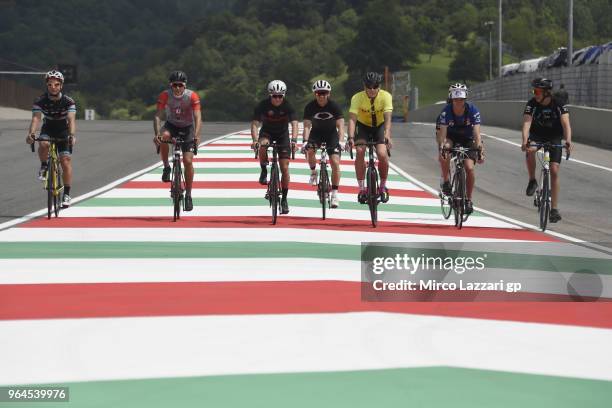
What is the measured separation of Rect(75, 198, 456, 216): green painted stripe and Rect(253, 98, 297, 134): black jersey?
2028 mm

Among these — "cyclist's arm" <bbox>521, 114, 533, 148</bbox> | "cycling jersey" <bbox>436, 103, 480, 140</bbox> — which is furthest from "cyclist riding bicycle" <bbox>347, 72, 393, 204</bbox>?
"cyclist's arm" <bbox>521, 114, 533, 148</bbox>

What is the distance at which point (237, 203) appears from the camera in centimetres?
1728

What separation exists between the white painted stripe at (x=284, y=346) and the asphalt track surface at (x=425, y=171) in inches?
233

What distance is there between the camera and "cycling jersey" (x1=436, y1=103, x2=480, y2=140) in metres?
14.8

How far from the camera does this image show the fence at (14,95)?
68.9 metres

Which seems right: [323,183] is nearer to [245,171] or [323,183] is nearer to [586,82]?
[245,171]

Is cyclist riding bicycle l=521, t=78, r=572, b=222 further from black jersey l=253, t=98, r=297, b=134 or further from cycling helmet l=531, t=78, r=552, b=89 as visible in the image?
black jersey l=253, t=98, r=297, b=134

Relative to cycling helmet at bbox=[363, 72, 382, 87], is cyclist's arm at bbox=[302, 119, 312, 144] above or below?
below

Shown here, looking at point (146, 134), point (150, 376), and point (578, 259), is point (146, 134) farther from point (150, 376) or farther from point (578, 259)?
point (150, 376)

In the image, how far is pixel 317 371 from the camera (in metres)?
6.28

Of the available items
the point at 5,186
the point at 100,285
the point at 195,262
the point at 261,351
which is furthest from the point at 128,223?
the point at 261,351

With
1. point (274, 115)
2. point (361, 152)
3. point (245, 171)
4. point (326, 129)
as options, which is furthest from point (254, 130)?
point (245, 171)

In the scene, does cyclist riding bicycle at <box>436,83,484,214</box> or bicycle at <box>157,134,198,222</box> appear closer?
cyclist riding bicycle at <box>436,83,484,214</box>

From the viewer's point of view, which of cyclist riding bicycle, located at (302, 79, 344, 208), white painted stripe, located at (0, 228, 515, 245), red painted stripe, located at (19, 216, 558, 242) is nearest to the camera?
white painted stripe, located at (0, 228, 515, 245)
